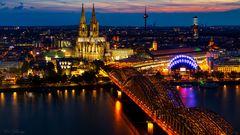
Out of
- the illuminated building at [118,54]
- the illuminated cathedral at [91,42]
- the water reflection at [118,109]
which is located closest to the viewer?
the water reflection at [118,109]

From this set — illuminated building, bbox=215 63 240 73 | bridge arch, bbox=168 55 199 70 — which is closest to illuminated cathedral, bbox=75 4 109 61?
bridge arch, bbox=168 55 199 70

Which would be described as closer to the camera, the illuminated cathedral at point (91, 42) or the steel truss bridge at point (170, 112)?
the steel truss bridge at point (170, 112)

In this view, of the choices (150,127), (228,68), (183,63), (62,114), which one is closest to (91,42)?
(183,63)

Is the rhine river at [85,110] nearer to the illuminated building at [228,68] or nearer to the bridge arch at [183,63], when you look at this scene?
the illuminated building at [228,68]

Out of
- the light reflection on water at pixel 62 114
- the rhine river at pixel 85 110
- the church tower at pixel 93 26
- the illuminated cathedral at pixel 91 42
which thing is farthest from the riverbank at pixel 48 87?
the church tower at pixel 93 26

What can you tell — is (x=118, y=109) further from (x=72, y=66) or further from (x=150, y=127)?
(x=72, y=66)

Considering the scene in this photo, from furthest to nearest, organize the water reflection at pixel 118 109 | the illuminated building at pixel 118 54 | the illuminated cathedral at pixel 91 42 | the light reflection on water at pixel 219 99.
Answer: the illuminated building at pixel 118 54, the illuminated cathedral at pixel 91 42, the water reflection at pixel 118 109, the light reflection on water at pixel 219 99

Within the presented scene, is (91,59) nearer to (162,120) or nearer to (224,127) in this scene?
(162,120)
